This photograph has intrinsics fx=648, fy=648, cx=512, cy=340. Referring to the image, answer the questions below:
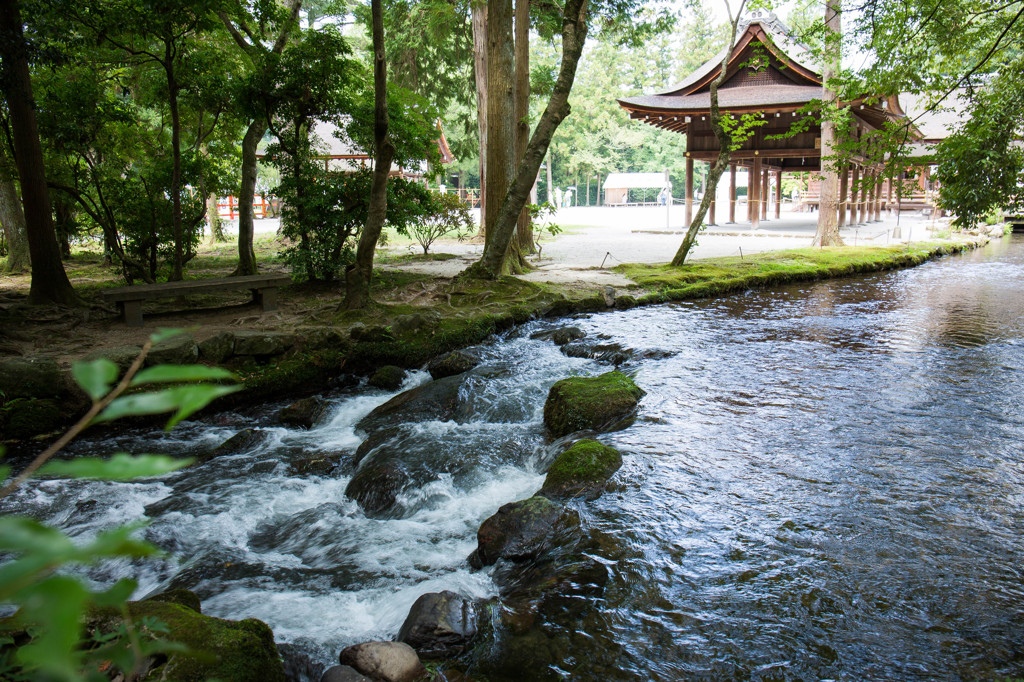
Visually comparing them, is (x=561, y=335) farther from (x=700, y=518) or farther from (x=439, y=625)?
(x=439, y=625)

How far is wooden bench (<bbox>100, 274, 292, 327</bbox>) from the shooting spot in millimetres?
7520

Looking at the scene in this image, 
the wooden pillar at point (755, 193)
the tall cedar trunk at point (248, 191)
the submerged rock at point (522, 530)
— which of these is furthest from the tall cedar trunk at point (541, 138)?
the wooden pillar at point (755, 193)

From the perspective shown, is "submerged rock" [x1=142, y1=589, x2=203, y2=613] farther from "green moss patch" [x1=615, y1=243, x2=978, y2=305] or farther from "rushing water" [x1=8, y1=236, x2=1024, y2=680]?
"green moss patch" [x1=615, y1=243, x2=978, y2=305]

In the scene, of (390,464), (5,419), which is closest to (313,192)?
(5,419)

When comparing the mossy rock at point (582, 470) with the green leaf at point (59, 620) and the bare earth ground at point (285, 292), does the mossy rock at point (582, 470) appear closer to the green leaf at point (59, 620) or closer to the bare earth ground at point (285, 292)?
the bare earth ground at point (285, 292)

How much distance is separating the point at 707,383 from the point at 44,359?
254 inches

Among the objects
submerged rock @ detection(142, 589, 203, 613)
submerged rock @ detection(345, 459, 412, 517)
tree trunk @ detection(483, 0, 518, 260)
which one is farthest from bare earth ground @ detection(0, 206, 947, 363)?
tree trunk @ detection(483, 0, 518, 260)

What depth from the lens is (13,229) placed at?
13727 mm

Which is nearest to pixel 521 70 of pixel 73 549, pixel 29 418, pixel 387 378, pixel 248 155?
pixel 248 155

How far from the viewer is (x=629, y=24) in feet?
53.1

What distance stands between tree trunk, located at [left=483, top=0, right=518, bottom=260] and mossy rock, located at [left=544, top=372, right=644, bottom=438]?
4.82 metres

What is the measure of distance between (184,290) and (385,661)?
6313 mm

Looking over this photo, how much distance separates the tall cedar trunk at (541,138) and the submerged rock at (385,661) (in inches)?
295

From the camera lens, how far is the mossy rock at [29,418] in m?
5.57
